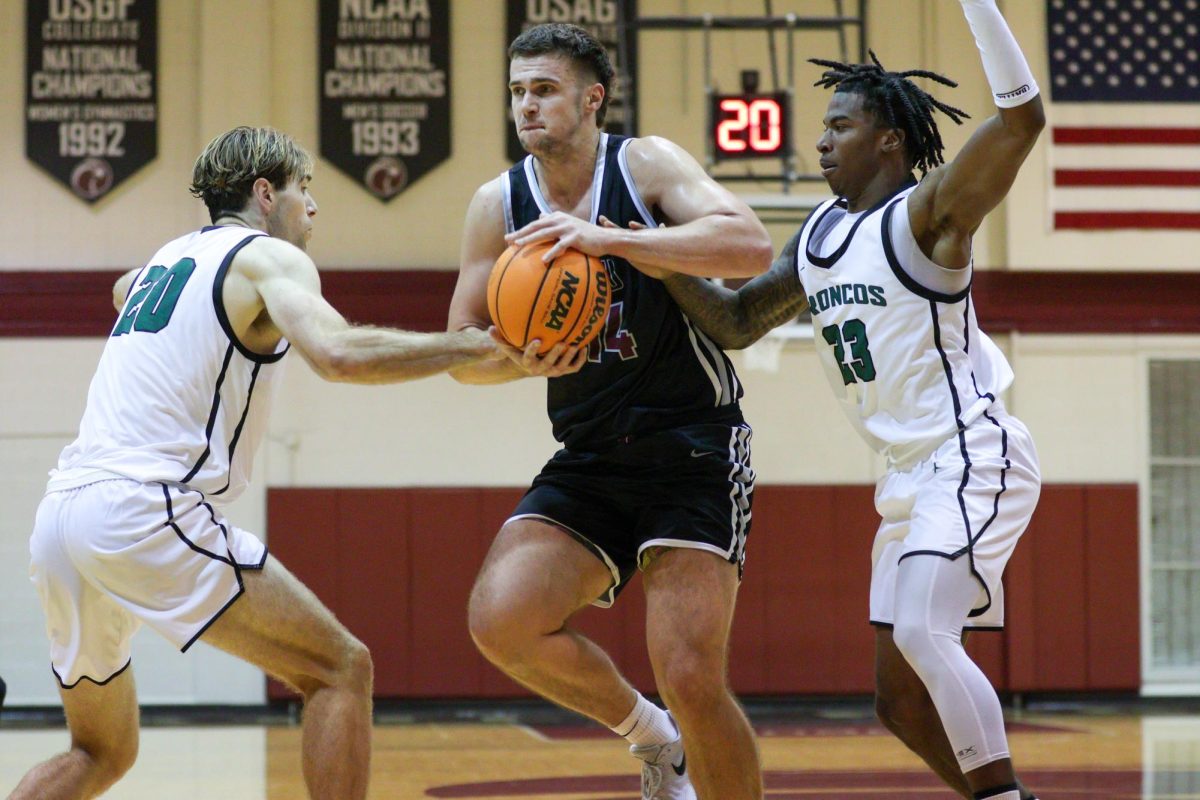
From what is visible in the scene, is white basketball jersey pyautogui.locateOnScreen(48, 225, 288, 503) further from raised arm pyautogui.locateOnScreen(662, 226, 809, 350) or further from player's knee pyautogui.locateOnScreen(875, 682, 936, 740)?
player's knee pyautogui.locateOnScreen(875, 682, 936, 740)

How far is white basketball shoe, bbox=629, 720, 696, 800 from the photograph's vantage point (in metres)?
4.73

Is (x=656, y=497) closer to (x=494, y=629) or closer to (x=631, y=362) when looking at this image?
(x=631, y=362)

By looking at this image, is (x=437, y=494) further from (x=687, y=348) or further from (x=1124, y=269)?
(x=687, y=348)

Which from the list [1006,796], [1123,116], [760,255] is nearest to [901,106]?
[760,255]

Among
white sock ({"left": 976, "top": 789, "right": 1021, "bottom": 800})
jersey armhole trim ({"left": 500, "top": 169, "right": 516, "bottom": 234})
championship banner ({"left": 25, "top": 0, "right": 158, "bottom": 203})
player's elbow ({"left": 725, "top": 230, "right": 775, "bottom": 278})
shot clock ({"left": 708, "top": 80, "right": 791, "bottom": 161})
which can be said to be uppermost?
championship banner ({"left": 25, "top": 0, "right": 158, "bottom": 203})

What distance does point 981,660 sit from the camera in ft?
36.1

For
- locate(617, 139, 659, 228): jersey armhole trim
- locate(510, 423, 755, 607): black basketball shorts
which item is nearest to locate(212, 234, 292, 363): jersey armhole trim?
locate(510, 423, 755, 607): black basketball shorts

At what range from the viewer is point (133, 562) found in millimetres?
3947

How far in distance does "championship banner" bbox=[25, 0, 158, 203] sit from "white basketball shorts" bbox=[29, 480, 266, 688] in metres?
7.34

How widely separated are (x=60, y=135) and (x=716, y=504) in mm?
7902

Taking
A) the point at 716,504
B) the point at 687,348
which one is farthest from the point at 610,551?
the point at 687,348

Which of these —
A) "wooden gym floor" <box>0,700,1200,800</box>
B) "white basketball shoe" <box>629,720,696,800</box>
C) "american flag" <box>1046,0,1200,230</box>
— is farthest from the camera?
"american flag" <box>1046,0,1200,230</box>

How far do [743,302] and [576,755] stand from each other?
4.23 m

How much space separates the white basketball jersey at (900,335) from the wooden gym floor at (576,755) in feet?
8.18
